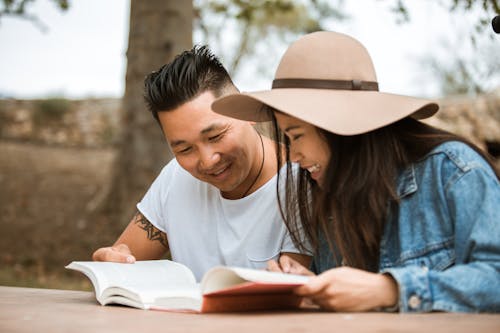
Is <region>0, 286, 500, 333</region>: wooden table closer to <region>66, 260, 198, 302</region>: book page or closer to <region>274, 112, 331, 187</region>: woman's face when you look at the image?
<region>66, 260, 198, 302</region>: book page

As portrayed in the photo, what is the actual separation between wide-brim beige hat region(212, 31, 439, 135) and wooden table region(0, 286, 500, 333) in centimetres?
50

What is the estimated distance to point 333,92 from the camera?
1968 mm

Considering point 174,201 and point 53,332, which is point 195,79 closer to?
point 174,201

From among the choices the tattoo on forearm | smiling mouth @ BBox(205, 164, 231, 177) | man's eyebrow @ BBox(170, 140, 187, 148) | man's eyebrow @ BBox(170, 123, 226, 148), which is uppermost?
man's eyebrow @ BBox(170, 123, 226, 148)

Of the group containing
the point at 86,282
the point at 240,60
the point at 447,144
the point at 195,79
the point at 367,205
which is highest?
the point at 240,60

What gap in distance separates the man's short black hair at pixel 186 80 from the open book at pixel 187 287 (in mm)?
640

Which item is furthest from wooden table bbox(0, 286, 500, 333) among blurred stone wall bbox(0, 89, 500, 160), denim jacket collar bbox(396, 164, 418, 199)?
blurred stone wall bbox(0, 89, 500, 160)

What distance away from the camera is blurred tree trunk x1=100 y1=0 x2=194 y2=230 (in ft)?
20.3

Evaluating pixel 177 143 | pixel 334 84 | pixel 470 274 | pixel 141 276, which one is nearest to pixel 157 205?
pixel 177 143

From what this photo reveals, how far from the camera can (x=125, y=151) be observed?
6.71 meters

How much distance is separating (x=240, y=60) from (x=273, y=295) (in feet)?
50.5

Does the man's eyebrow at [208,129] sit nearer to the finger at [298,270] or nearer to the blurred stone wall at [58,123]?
the finger at [298,270]

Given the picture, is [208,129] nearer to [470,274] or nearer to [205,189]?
[205,189]

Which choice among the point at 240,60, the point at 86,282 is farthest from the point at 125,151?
the point at 240,60
